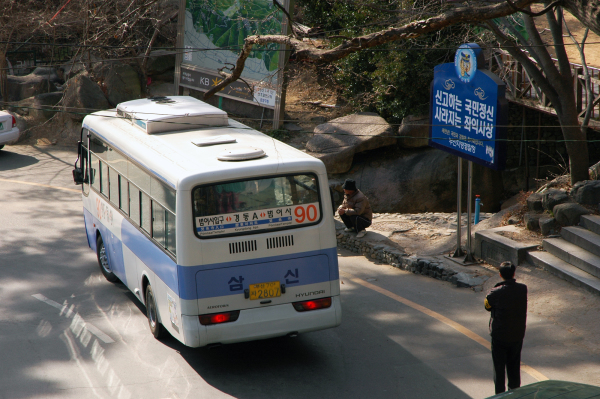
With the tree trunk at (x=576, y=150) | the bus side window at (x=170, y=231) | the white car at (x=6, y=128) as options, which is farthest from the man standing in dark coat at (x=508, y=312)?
the white car at (x=6, y=128)

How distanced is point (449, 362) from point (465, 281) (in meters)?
2.86

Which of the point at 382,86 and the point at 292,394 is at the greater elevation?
the point at 382,86

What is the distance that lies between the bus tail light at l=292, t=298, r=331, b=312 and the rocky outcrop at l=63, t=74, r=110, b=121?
16430 mm

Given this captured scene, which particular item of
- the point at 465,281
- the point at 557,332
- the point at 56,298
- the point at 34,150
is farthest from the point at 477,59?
the point at 34,150

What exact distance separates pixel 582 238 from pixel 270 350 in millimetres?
5551

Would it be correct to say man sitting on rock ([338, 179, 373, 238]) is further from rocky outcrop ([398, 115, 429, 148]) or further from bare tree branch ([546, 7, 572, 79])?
rocky outcrop ([398, 115, 429, 148])

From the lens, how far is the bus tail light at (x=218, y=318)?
680 cm

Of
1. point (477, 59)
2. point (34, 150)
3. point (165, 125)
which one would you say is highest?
point (477, 59)

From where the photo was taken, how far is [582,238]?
9781 millimetres

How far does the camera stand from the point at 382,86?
18312 millimetres

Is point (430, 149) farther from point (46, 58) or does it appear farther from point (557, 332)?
point (46, 58)

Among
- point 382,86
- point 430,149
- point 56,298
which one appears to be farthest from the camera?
point 382,86

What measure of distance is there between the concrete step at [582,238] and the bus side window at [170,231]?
6.65 meters

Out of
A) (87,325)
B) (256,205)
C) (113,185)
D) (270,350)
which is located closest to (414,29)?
(256,205)
